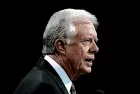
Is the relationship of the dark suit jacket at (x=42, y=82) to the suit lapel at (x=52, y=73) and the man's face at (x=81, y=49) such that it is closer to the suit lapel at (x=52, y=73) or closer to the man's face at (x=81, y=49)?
→ the suit lapel at (x=52, y=73)

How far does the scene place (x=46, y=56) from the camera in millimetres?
1558

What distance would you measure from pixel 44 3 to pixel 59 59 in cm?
123

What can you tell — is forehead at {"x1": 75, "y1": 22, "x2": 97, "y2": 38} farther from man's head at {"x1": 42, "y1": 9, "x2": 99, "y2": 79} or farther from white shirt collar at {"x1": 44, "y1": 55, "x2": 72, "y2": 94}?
white shirt collar at {"x1": 44, "y1": 55, "x2": 72, "y2": 94}

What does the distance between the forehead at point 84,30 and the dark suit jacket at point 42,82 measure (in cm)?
21

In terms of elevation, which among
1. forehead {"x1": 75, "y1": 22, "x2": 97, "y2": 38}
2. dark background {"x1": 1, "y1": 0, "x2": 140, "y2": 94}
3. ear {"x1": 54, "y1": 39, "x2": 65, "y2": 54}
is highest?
forehead {"x1": 75, "y1": 22, "x2": 97, "y2": 38}

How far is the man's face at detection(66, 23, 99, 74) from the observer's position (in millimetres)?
1600

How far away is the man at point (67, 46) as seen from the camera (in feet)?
5.01

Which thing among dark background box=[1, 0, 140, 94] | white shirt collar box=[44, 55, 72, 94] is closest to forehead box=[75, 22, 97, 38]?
white shirt collar box=[44, 55, 72, 94]

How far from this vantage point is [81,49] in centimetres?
160

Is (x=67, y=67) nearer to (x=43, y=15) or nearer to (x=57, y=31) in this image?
(x=57, y=31)
